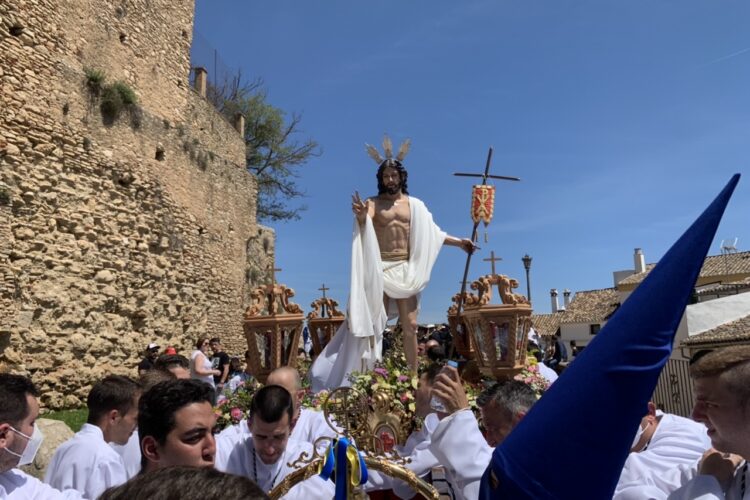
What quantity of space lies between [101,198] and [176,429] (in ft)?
39.8

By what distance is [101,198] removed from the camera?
43.5ft

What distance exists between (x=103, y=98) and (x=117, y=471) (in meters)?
12.0

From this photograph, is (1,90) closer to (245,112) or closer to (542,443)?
(542,443)

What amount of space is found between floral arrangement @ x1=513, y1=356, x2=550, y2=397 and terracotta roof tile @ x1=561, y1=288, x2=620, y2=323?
33232 millimetres

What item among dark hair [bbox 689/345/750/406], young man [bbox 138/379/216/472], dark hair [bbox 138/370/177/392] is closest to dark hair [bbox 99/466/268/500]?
young man [bbox 138/379/216/472]

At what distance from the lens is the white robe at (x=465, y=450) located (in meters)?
2.62

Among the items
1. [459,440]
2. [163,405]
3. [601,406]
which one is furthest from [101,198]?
[601,406]

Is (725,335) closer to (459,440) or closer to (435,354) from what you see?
(435,354)

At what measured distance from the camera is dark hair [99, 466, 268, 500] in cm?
101

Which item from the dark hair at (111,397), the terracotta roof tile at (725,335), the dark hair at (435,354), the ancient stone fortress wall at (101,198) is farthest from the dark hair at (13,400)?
the terracotta roof tile at (725,335)

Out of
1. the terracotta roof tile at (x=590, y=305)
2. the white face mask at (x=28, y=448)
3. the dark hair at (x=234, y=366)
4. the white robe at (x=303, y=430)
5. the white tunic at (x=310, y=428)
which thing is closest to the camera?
the white face mask at (x=28, y=448)

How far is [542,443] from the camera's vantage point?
134cm

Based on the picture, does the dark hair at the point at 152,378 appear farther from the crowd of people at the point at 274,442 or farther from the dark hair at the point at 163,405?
the dark hair at the point at 163,405

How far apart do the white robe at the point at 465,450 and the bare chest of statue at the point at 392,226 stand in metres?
4.96
